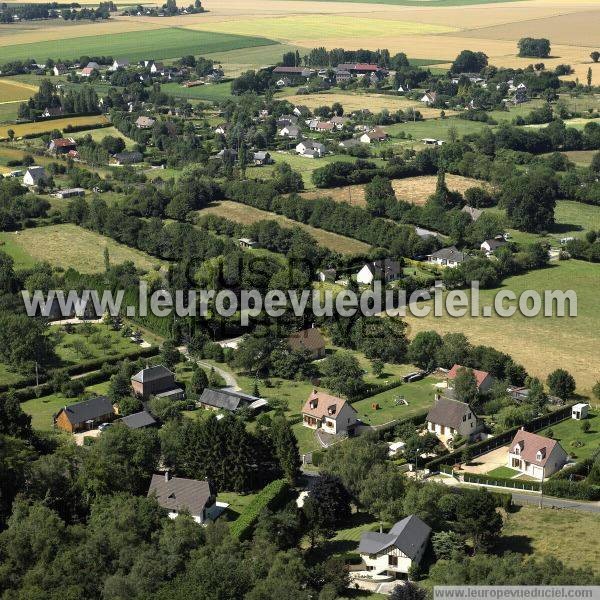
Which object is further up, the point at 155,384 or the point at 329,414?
the point at 155,384

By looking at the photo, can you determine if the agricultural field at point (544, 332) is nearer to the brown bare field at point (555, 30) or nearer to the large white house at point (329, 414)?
the large white house at point (329, 414)

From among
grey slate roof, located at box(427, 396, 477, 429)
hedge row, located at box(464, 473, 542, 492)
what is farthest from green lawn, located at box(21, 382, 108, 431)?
hedge row, located at box(464, 473, 542, 492)

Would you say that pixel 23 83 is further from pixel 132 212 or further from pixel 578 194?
pixel 578 194

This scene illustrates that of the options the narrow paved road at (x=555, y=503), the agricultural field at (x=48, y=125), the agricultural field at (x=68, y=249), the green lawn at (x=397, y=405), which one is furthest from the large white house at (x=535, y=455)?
the agricultural field at (x=48, y=125)

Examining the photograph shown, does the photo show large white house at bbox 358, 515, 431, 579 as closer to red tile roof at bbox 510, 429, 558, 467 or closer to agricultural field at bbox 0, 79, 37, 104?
red tile roof at bbox 510, 429, 558, 467

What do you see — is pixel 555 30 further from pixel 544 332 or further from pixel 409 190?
pixel 544 332

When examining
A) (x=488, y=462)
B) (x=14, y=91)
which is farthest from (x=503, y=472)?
(x=14, y=91)
